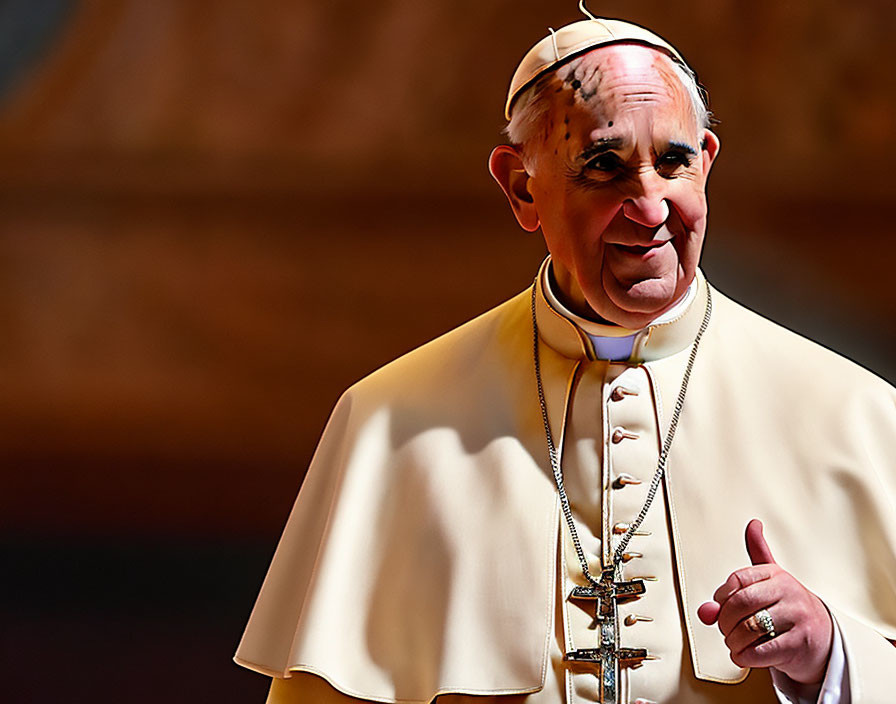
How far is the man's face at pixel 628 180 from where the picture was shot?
274 cm

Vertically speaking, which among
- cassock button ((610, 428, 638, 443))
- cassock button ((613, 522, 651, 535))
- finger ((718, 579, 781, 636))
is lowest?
finger ((718, 579, 781, 636))

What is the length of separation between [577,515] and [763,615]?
1.62ft

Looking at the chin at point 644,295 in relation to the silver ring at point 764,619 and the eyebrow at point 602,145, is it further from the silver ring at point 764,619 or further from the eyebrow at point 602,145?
the silver ring at point 764,619

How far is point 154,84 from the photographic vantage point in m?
5.81

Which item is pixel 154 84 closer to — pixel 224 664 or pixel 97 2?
pixel 97 2

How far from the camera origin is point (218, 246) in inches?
224

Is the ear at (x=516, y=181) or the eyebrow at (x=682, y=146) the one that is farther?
the ear at (x=516, y=181)

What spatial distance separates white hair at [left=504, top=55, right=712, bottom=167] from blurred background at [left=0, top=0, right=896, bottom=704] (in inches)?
93.4

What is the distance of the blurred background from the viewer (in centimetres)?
538

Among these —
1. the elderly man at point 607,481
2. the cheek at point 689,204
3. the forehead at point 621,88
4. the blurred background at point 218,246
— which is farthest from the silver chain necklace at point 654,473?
the blurred background at point 218,246

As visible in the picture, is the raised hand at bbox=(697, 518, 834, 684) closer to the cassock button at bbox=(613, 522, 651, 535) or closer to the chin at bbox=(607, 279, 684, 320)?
the cassock button at bbox=(613, 522, 651, 535)

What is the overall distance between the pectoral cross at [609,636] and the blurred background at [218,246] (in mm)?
2633

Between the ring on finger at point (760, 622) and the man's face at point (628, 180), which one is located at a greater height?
the man's face at point (628, 180)

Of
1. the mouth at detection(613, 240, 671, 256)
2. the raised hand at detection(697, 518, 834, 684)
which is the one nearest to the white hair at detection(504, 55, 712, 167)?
the mouth at detection(613, 240, 671, 256)
